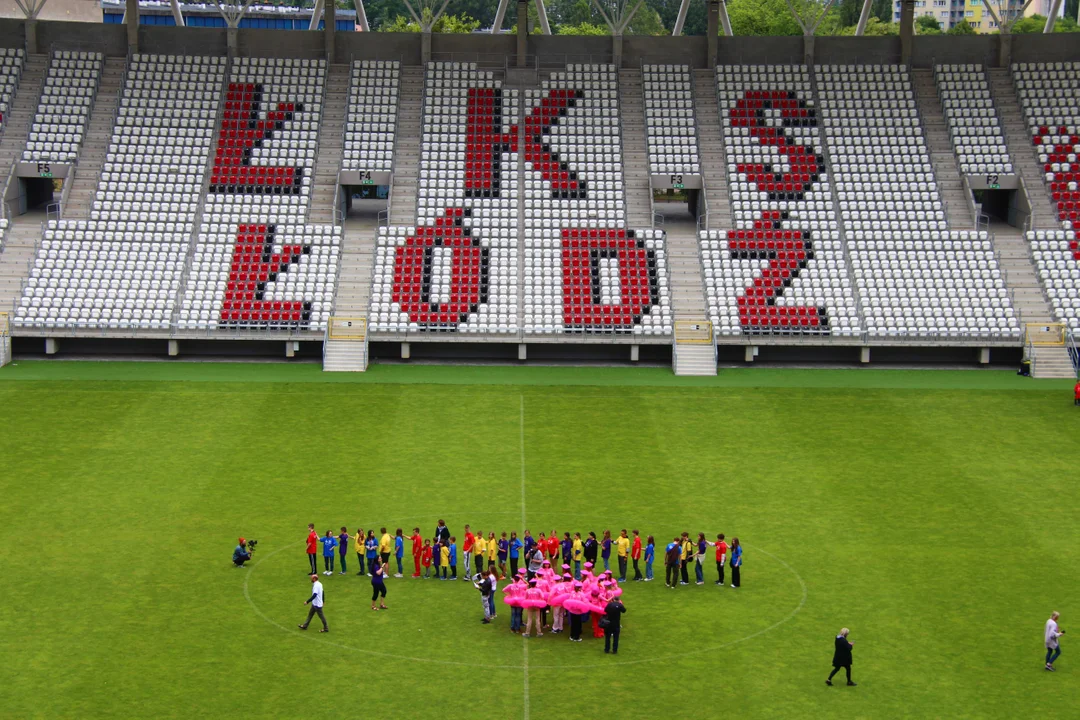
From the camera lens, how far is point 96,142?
5959cm

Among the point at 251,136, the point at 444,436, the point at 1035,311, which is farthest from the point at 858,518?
the point at 251,136

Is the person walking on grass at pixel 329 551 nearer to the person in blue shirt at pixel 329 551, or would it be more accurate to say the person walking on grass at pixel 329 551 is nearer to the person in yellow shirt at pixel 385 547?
the person in blue shirt at pixel 329 551

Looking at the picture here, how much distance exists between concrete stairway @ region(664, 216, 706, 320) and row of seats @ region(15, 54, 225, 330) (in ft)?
61.9

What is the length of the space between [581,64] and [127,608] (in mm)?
41562

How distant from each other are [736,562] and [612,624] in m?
4.64

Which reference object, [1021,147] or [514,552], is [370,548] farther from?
[1021,147]

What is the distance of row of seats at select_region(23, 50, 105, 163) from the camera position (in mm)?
58688

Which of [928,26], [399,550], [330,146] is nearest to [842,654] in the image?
[399,550]

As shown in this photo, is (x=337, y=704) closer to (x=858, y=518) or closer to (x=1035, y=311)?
(x=858, y=518)

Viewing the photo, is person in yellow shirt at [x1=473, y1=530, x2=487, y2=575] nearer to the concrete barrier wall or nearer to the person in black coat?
the person in black coat

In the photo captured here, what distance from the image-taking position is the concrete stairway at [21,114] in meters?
58.2

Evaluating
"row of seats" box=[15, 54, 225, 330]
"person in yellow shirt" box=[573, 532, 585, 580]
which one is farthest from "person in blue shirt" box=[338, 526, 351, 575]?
"row of seats" box=[15, 54, 225, 330]

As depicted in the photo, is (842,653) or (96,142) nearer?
(842,653)

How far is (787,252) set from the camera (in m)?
55.4
